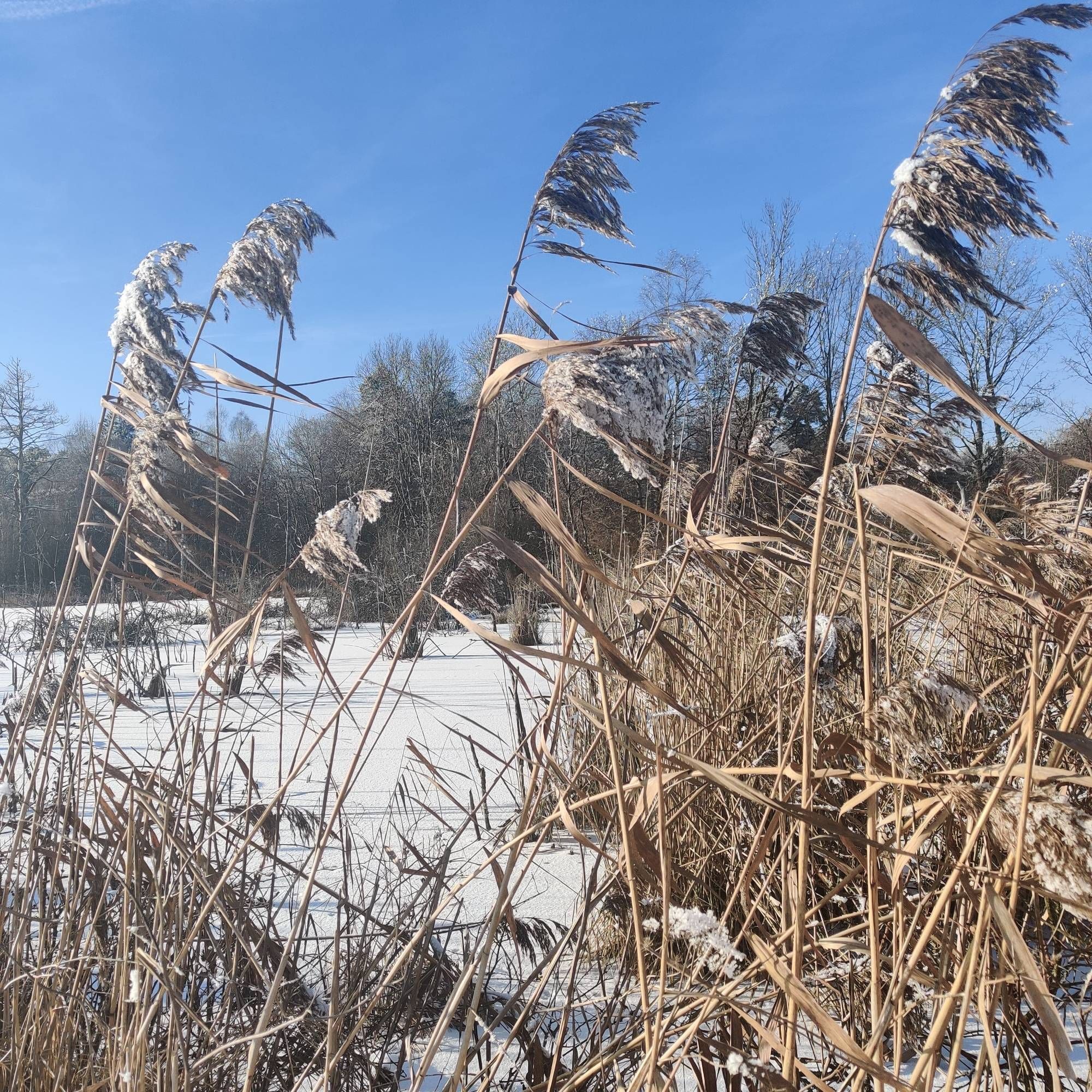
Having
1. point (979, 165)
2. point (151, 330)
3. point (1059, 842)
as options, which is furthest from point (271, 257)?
point (1059, 842)

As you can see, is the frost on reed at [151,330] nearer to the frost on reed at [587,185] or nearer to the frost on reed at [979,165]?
the frost on reed at [587,185]

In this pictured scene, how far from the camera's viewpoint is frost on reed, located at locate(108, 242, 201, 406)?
1670mm

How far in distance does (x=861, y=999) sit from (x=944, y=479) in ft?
8.39

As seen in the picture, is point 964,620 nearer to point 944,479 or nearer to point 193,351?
point 944,479

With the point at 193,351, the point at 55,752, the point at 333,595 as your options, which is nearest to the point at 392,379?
the point at 333,595

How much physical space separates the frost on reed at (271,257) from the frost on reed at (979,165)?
4.09ft

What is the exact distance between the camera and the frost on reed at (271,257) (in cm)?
167

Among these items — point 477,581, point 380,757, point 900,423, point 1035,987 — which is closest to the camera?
point 1035,987

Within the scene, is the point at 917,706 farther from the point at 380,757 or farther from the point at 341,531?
the point at 380,757

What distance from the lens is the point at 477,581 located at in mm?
1465

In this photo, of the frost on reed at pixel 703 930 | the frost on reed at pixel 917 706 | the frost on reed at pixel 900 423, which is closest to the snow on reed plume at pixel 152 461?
the frost on reed at pixel 703 930

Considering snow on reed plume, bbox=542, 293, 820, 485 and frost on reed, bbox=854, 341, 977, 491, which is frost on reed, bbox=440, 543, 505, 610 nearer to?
snow on reed plume, bbox=542, 293, 820, 485

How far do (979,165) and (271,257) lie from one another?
1369 mm

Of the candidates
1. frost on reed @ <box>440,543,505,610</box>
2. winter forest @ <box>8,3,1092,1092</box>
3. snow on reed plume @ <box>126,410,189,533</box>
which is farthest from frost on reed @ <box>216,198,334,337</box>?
frost on reed @ <box>440,543,505,610</box>
